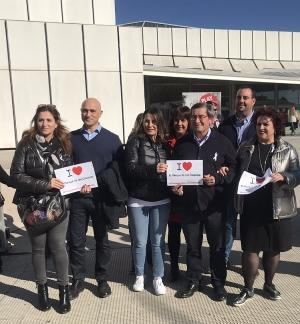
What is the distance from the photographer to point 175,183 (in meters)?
3.82

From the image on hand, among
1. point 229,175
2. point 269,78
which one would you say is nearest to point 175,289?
point 229,175

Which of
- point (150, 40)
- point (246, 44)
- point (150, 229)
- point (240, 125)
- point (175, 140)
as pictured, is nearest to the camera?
point (150, 229)

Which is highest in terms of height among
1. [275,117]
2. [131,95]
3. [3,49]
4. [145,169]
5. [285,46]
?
[285,46]

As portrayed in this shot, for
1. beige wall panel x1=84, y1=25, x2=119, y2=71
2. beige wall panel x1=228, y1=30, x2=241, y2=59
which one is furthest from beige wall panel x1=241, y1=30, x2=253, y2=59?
beige wall panel x1=84, y1=25, x2=119, y2=71

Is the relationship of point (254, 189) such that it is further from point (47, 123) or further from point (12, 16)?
point (12, 16)

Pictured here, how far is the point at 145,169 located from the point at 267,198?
1.17m

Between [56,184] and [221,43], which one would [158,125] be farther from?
[221,43]

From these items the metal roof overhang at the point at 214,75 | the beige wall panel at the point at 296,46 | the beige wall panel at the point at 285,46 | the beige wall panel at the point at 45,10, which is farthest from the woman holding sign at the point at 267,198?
the beige wall panel at the point at 296,46

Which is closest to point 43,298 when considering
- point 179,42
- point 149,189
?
point 149,189

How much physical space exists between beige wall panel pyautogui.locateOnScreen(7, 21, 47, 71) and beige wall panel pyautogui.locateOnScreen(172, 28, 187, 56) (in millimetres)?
10803

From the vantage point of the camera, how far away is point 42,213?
358cm

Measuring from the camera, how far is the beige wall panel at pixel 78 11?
560 inches

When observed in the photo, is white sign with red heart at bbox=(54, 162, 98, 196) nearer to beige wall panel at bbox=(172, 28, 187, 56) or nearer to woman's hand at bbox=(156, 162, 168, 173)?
woman's hand at bbox=(156, 162, 168, 173)

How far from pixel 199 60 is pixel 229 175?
20071mm
